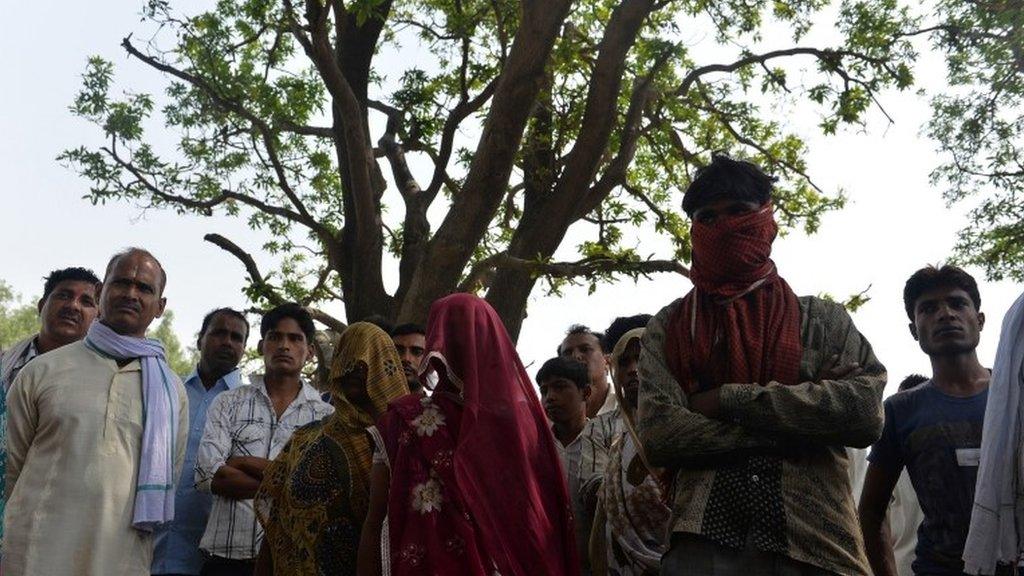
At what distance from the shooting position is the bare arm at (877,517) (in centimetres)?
388

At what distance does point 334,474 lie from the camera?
391 centimetres

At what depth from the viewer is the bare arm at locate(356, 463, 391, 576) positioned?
3451 mm

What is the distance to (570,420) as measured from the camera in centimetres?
468

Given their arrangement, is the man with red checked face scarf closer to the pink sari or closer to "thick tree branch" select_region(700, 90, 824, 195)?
the pink sari

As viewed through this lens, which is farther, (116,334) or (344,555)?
(116,334)

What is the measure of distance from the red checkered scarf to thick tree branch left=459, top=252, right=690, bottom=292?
23.6ft

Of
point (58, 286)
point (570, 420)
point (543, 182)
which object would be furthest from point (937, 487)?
point (543, 182)

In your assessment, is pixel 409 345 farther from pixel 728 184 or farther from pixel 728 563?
pixel 728 563

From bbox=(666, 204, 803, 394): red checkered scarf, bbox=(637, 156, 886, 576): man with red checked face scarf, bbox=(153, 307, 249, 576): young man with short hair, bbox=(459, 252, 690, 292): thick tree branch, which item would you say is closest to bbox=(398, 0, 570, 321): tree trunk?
bbox=(459, 252, 690, 292): thick tree branch

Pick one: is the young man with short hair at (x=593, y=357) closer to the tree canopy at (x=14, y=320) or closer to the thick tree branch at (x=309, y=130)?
the thick tree branch at (x=309, y=130)

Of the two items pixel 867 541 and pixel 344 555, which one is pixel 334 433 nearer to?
pixel 344 555

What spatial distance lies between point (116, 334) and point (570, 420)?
6.29 ft

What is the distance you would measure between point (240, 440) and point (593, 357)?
6.02ft

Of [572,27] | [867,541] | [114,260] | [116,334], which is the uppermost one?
[572,27]
